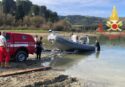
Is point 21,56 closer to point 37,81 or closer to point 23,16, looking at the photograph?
point 37,81

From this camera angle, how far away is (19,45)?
1867 cm

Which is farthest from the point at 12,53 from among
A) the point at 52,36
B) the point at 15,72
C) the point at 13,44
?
the point at 52,36

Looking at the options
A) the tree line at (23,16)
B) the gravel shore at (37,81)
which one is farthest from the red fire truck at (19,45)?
the tree line at (23,16)

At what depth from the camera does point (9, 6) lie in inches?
4072

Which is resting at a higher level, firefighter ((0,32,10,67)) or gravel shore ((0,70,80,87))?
firefighter ((0,32,10,67))

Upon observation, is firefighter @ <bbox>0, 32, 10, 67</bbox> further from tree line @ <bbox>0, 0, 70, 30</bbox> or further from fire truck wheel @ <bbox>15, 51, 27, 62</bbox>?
tree line @ <bbox>0, 0, 70, 30</bbox>

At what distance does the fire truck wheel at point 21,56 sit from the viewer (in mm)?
18919

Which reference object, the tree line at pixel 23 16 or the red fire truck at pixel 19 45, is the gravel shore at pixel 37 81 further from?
the tree line at pixel 23 16

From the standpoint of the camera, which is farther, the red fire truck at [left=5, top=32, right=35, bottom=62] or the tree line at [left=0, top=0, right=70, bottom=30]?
the tree line at [left=0, top=0, right=70, bottom=30]

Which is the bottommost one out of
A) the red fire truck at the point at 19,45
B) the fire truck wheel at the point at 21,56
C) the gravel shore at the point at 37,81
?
the gravel shore at the point at 37,81

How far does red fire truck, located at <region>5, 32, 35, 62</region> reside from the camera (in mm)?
18062

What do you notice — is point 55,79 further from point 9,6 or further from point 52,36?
point 9,6

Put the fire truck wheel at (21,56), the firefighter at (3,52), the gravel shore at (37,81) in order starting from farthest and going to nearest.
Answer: the fire truck wheel at (21,56) → the firefighter at (3,52) → the gravel shore at (37,81)

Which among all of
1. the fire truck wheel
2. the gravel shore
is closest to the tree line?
the fire truck wheel
